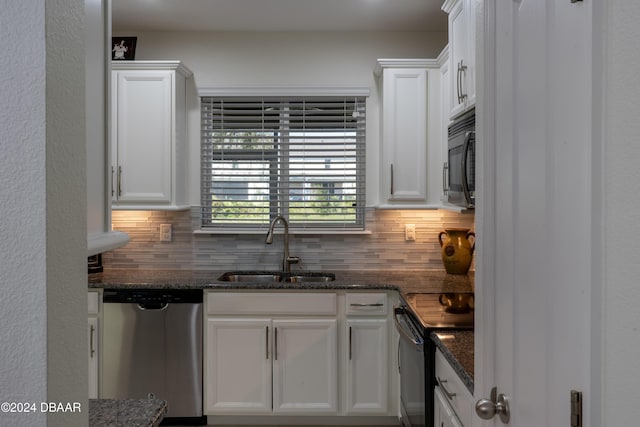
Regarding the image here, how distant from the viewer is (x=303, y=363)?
3.35 m

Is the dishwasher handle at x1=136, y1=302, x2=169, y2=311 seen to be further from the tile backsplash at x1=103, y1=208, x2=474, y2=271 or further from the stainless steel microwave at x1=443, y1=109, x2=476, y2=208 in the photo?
the stainless steel microwave at x1=443, y1=109, x2=476, y2=208

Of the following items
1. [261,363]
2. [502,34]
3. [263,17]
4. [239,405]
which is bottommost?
[239,405]

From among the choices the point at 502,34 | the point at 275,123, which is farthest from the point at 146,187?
the point at 502,34

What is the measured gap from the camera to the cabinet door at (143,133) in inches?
143

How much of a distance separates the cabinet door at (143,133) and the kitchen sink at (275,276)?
722 mm

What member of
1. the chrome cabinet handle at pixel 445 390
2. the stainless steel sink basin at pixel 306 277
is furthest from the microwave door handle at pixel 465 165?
the stainless steel sink basin at pixel 306 277

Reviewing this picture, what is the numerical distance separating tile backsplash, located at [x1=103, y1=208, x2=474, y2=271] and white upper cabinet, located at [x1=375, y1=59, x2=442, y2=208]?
1.19 ft

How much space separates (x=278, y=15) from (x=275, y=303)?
1884mm

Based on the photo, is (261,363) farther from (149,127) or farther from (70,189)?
(70,189)

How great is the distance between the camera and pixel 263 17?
3652 millimetres

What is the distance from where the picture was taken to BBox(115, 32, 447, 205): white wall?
391 centimetres

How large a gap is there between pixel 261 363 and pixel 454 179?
164cm

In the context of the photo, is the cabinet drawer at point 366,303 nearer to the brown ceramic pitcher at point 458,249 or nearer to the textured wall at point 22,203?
the brown ceramic pitcher at point 458,249

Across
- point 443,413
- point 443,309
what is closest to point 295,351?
point 443,309
